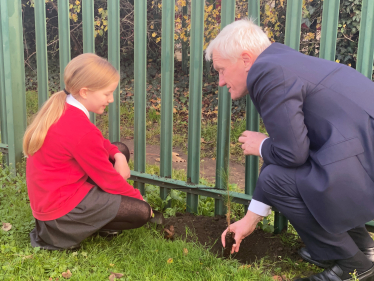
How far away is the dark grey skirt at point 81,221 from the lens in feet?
7.87

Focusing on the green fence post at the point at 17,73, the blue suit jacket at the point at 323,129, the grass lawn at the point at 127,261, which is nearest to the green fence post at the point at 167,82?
the grass lawn at the point at 127,261

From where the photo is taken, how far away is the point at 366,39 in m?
2.38

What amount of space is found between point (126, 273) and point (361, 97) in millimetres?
1590

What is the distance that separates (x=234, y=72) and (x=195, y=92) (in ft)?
2.47

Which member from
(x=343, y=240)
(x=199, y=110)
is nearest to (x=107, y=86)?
(x=199, y=110)

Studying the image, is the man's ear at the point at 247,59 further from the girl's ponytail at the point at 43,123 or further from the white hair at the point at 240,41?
the girl's ponytail at the point at 43,123

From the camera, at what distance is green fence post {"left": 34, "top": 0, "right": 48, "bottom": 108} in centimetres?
350

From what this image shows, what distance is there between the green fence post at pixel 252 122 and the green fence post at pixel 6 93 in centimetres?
227

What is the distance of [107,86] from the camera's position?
241cm

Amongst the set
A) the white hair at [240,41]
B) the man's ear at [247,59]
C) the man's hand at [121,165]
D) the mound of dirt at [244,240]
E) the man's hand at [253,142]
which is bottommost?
the mound of dirt at [244,240]

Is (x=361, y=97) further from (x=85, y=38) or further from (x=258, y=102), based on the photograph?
(x=85, y=38)

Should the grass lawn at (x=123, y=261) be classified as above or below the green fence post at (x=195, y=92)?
below

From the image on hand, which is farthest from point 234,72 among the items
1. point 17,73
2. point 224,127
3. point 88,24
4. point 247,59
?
point 17,73

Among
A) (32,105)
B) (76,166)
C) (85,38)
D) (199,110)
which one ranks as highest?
(85,38)
